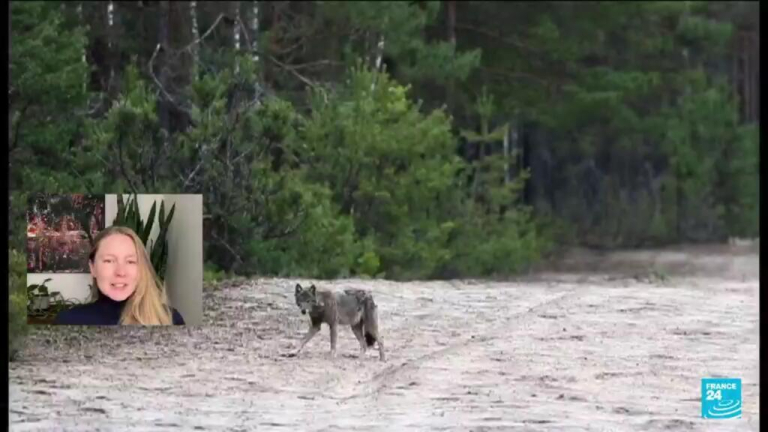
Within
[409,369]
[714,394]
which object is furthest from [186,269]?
[714,394]

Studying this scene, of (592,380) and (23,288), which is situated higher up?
A: (23,288)

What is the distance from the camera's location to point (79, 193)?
15.1ft

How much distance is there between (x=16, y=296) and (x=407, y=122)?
1.35 metres

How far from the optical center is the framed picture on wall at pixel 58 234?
15.0 ft

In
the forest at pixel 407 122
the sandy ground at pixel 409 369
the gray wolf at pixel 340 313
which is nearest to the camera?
the sandy ground at pixel 409 369

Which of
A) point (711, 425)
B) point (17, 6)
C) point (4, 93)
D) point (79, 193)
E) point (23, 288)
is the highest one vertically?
point (17, 6)

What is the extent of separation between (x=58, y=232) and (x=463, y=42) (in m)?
1.42

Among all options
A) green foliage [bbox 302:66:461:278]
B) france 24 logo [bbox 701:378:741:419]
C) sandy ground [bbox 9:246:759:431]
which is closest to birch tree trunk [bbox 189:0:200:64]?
green foliage [bbox 302:66:461:278]

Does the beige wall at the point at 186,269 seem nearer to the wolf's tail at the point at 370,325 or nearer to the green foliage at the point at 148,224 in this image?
the green foliage at the point at 148,224

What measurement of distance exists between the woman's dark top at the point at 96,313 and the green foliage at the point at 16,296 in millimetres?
107

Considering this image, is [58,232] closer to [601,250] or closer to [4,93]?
[4,93]

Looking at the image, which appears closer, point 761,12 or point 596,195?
point 761,12

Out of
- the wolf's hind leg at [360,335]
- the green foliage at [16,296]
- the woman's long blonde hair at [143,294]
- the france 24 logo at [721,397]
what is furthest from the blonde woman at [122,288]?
the france 24 logo at [721,397]

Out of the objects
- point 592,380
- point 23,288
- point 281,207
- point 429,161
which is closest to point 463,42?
point 429,161
